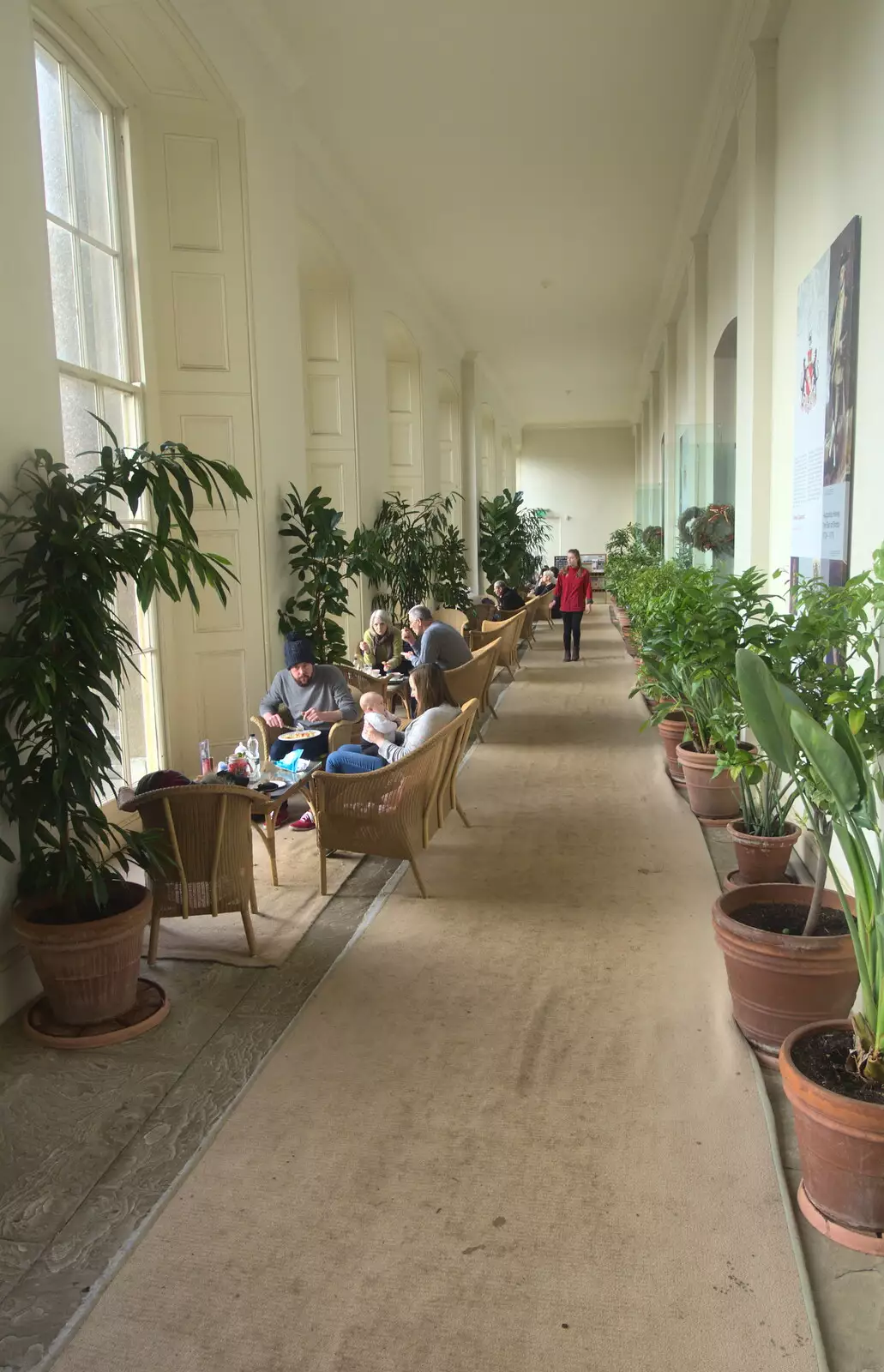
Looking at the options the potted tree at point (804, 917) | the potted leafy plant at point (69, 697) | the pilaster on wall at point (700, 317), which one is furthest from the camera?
the pilaster on wall at point (700, 317)

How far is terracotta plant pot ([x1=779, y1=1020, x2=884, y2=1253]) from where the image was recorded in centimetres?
231

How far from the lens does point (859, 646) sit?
10.5 feet

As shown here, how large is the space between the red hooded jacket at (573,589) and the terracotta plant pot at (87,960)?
10932 mm

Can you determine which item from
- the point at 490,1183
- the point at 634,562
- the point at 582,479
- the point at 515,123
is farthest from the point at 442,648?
the point at 582,479

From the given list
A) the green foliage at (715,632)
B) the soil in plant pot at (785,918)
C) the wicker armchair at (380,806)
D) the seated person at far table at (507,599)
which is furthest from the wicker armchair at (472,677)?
the seated person at far table at (507,599)

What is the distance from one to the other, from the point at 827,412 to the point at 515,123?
493 centimetres

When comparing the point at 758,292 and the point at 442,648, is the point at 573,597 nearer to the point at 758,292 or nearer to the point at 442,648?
the point at 442,648

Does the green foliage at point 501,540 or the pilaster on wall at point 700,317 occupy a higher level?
the pilaster on wall at point 700,317

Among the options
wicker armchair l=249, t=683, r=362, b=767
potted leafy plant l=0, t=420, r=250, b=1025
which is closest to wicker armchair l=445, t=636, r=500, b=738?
wicker armchair l=249, t=683, r=362, b=767

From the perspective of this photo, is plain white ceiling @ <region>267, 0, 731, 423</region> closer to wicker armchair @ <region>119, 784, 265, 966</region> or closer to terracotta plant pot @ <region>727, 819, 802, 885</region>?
wicker armchair @ <region>119, 784, 265, 966</region>

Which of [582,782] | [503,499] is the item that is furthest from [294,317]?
[503,499]

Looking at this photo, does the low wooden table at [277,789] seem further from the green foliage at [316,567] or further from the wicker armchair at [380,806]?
the green foliage at [316,567]

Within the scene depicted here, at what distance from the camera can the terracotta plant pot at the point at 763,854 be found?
4.49 metres

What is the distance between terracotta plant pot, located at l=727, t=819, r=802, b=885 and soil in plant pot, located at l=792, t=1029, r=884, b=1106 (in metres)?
1.87
